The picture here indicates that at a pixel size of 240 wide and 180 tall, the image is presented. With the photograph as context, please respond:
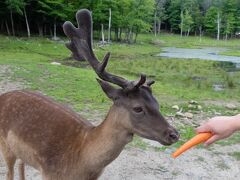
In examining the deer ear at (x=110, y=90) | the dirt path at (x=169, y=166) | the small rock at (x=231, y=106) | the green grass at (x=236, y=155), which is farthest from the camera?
Answer: the small rock at (x=231, y=106)

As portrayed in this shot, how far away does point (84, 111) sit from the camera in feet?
28.9

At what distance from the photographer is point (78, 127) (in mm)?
3910

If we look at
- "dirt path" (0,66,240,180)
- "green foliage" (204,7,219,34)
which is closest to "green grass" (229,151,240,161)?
"dirt path" (0,66,240,180)

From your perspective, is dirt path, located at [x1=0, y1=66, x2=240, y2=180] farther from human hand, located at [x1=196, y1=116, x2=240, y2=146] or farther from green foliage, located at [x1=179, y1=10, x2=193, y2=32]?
green foliage, located at [x1=179, y1=10, x2=193, y2=32]

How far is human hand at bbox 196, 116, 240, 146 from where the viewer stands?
105 inches

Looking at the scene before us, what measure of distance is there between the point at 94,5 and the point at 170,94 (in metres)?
33.6

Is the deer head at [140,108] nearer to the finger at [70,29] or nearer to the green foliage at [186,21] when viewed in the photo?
the finger at [70,29]

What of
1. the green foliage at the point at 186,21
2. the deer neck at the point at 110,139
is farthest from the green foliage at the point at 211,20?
the deer neck at the point at 110,139

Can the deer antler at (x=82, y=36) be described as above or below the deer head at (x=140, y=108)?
above

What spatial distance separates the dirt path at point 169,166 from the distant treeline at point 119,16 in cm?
1932

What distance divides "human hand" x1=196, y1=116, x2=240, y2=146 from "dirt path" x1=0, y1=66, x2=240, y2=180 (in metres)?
3.05

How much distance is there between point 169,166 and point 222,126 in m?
3.57

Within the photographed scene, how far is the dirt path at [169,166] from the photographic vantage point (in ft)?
18.8

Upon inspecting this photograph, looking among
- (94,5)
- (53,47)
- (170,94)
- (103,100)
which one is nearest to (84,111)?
(103,100)
